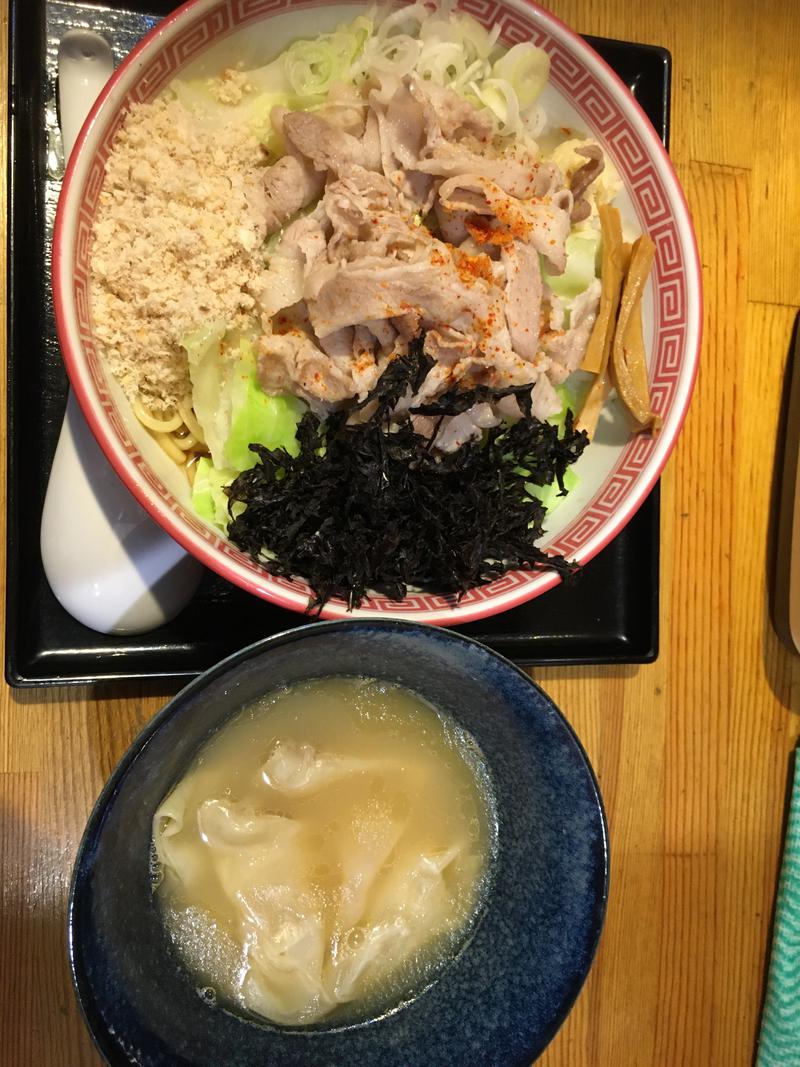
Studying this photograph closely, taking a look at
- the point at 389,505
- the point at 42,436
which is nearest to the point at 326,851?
the point at 389,505

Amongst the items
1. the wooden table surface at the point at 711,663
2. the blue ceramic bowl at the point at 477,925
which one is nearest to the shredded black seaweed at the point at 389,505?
the blue ceramic bowl at the point at 477,925

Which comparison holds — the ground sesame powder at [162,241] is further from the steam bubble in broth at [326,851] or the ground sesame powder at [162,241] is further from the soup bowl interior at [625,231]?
the steam bubble in broth at [326,851]

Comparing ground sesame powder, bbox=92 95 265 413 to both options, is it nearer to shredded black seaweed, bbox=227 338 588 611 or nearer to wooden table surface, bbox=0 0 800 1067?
shredded black seaweed, bbox=227 338 588 611

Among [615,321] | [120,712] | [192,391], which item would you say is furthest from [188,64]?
[120,712]

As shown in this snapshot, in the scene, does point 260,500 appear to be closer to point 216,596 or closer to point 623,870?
point 216,596

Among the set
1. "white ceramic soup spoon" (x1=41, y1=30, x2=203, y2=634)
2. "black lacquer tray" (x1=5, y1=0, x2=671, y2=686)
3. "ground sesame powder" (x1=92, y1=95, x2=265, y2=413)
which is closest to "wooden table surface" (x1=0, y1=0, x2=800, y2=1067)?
"black lacquer tray" (x1=5, y1=0, x2=671, y2=686)

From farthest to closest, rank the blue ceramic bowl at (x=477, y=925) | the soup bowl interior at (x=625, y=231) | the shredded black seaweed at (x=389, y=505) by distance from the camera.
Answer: the shredded black seaweed at (x=389, y=505) → the soup bowl interior at (x=625, y=231) → the blue ceramic bowl at (x=477, y=925)
